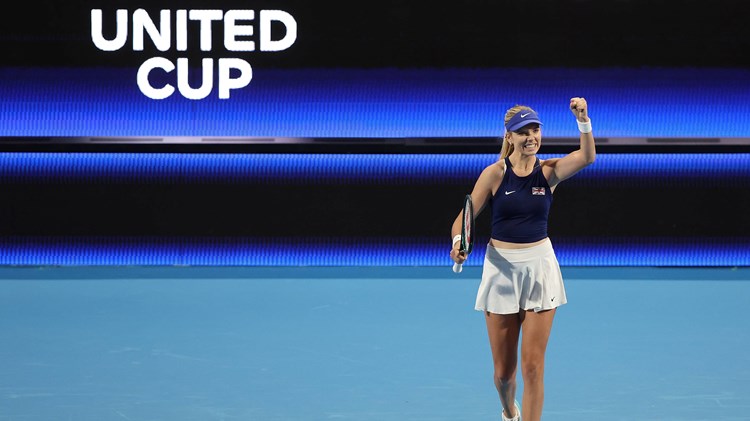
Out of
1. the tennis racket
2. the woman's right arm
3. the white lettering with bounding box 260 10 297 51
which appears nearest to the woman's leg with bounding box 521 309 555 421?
the tennis racket

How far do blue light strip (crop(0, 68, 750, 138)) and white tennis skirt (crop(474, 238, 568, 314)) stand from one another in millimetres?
6506

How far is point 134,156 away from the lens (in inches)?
471

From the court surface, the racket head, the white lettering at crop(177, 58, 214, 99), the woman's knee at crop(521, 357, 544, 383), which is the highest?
the white lettering at crop(177, 58, 214, 99)

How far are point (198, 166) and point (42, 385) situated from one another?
17.8ft

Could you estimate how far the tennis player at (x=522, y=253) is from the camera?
539cm

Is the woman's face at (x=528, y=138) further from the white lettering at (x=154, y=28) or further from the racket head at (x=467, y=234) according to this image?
the white lettering at (x=154, y=28)

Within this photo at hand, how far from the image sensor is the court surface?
6363 mm

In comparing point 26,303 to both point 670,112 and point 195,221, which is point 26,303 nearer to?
point 195,221

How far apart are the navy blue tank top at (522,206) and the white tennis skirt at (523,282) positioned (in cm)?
7

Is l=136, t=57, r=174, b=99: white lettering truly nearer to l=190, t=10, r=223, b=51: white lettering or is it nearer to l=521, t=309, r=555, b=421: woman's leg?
l=190, t=10, r=223, b=51: white lettering

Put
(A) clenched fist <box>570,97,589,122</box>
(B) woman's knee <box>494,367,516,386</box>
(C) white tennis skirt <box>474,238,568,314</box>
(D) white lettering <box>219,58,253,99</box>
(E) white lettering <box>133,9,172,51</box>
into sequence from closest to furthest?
(A) clenched fist <box>570,97,589,122</box> → (C) white tennis skirt <box>474,238,568,314</box> → (B) woman's knee <box>494,367,516,386</box> → (E) white lettering <box>133,9,172,51</box> → (D) white lettering <box>219,58,253,99</box>

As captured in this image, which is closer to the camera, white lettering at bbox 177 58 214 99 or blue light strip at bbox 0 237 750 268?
white lettering at bbox 177 58 214 99

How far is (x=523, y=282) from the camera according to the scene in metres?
5.42

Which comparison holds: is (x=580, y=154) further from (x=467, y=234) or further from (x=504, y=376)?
(x=504, y=376)
